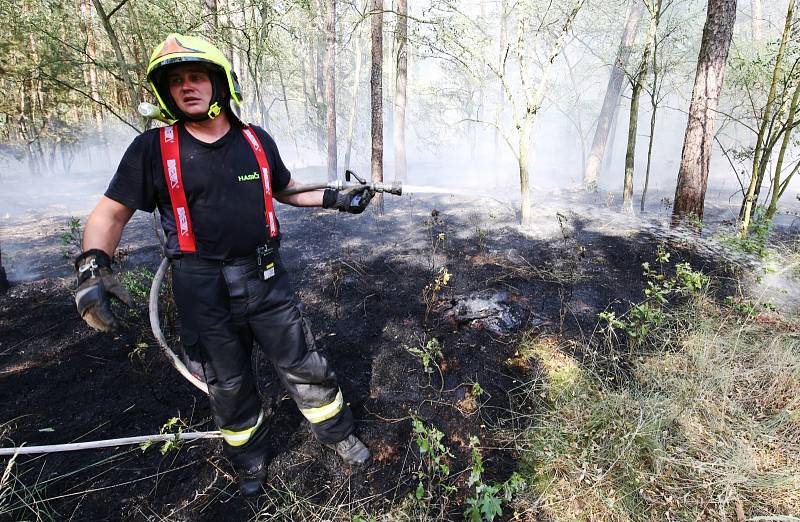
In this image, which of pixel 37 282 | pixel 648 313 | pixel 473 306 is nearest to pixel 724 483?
pixel 648 313

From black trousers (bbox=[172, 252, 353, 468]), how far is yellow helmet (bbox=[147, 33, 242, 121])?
31.8 inches

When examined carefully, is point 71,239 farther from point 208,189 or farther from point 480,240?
point 480,240

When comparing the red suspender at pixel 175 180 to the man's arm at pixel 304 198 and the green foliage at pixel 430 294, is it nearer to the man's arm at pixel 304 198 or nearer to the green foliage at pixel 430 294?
the man's arm at pixel 304 198

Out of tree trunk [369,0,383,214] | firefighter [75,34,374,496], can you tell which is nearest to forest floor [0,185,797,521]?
firefighter [75,34,374,496]

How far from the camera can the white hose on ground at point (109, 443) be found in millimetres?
2131

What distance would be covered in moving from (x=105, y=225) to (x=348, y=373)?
6.91ft

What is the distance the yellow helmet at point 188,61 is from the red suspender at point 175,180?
14 cm

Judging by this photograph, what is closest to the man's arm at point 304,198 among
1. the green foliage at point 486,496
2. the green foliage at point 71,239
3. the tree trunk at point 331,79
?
the green foliage at point 486,496

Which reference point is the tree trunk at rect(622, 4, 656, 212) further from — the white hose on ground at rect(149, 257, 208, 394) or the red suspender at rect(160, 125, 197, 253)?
the white hose on ground at rect(149, 257, 208, 394)

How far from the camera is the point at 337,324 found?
4.11 m

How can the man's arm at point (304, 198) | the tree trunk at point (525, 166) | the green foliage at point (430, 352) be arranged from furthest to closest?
the tree trunk at point (525, 166) → the green foliage at point (430, 352) → the man's arm at point (304, 198)

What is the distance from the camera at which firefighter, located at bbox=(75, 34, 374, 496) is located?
1843 mm

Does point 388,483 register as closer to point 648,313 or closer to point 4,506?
point 4,506

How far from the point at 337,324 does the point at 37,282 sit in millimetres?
4712
